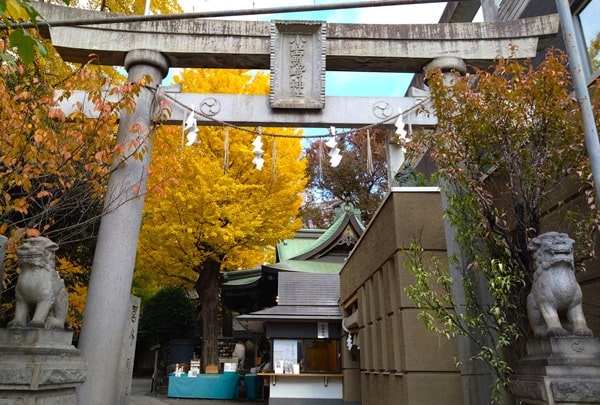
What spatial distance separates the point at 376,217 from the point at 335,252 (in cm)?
1070

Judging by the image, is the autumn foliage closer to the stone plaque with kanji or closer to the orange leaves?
the orange leaves

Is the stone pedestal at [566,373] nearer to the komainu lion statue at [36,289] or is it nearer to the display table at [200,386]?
Result: the komainu lion statue at [36,289]

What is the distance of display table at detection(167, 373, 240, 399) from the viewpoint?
1795cm

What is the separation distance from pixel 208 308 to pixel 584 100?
1680 cm

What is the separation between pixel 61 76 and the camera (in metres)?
10.5

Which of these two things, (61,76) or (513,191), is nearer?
(513,191)

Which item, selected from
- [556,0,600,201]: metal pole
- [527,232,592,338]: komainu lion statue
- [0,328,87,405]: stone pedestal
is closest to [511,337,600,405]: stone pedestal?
[527,232,592,338]: komainu lion statue

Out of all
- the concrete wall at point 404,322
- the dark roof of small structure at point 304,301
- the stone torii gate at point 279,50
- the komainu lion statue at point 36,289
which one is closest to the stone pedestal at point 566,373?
the concrete wall at point 404,322

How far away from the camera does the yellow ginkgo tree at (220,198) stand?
1478 cm

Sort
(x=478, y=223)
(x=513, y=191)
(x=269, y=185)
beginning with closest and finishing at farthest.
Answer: (x=513, y=191) → (x=478, y=223) → (x=269, y=185)

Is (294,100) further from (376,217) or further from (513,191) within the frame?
(513,191)

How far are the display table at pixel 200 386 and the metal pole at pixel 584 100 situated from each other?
56.0 feet

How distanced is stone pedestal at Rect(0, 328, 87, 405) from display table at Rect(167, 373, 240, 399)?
14174 millimetres

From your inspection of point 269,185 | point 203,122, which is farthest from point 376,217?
point 269,185
